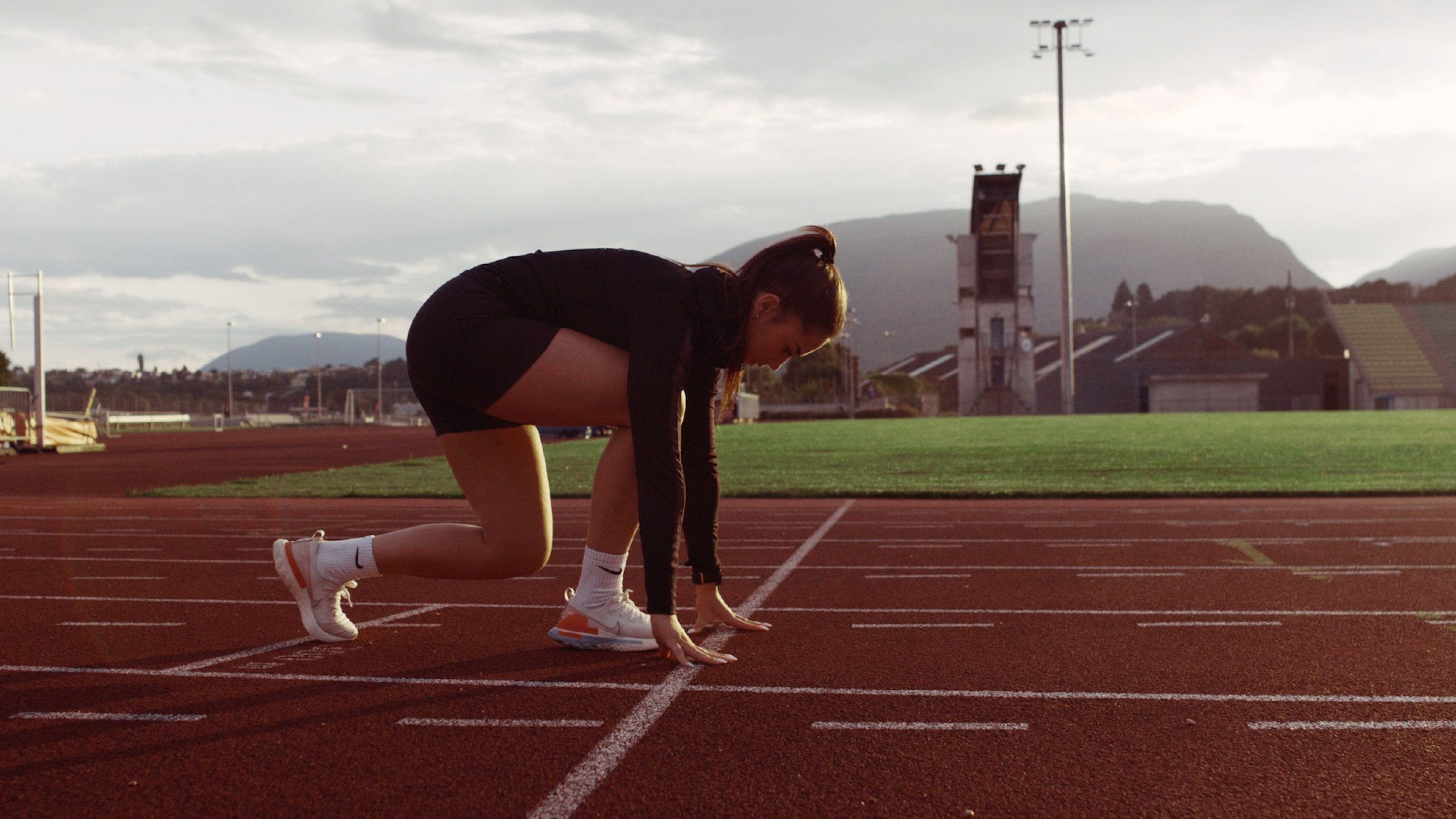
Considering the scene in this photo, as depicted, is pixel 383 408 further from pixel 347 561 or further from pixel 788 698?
pixel 788 698

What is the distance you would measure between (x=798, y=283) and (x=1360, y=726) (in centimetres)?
197

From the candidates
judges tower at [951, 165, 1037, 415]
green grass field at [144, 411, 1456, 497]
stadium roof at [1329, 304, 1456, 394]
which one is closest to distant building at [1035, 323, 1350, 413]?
stadium roof at [1329, 304, 1456, 394]

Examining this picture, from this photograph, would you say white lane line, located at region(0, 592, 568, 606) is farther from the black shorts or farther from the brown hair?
the brown hair

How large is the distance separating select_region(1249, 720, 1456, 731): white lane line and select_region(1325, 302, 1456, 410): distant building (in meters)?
66.4

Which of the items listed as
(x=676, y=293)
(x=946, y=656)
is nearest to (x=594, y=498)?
(x=676, y=293)

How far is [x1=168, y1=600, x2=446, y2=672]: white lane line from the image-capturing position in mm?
4016

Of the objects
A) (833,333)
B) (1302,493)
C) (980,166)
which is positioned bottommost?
(1302,493)

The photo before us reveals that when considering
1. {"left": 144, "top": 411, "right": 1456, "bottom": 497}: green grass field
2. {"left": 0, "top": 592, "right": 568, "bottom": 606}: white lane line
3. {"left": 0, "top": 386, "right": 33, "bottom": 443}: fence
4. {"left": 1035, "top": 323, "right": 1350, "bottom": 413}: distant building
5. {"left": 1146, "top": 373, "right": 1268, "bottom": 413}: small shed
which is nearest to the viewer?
{"left": 0, "top": 592, "right": 568, "bottom": 606}: white lane line

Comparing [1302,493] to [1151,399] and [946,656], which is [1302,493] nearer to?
[946,656]

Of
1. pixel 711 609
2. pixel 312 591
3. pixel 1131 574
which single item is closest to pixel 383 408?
pixel 1131 574

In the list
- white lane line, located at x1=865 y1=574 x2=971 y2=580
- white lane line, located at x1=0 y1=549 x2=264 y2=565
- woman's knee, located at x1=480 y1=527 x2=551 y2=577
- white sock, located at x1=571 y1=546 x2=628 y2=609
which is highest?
woman's knee, located at x1=480 y1=527 x2=551 y2=577

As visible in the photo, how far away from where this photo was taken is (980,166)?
217ft

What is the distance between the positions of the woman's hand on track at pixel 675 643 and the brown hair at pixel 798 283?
0.83 metres

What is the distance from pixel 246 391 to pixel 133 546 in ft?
A: 374
